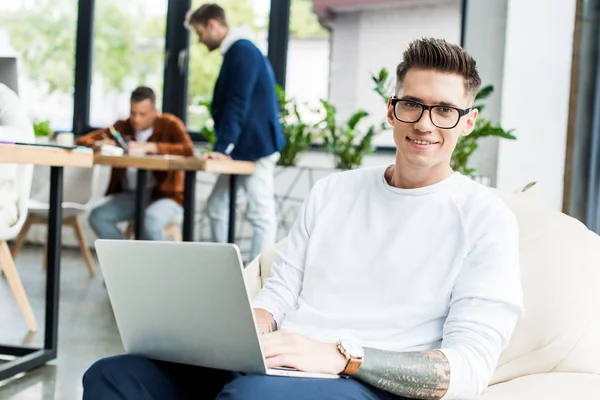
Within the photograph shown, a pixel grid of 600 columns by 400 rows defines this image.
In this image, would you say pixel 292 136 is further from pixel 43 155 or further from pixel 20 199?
pixel 43 155

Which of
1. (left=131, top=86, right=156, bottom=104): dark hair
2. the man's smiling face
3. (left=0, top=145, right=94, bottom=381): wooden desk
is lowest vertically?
(left=0, top=145, right=94, bottom=381): wooden desk

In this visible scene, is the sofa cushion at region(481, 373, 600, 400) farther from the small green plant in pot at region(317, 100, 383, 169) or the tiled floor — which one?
the small green plant in pot at region(317, 100, 383, 169)

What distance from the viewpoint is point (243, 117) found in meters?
4.16

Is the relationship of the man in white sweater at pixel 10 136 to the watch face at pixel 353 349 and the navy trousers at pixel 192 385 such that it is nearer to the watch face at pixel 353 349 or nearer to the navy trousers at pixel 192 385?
the navy trousers at pixel 192 385

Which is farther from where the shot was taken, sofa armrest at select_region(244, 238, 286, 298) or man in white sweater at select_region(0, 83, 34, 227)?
man in white sweater at select_region(0, 83, 34, 227)

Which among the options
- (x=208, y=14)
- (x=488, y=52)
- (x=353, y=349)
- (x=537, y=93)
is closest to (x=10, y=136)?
(x=208, y=14)

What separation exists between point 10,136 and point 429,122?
2057 millimetres

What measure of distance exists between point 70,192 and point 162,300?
13.7 feet

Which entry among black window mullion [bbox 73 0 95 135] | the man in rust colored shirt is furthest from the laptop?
black window mullion [bbox 73 0 95 135]

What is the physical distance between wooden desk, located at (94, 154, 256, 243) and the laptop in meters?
2.37

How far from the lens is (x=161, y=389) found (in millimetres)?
1372

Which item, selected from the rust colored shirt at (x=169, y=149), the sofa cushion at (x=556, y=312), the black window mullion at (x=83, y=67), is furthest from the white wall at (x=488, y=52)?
the sofa cushion at (x=556, y=312)

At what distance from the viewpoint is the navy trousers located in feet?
3.98

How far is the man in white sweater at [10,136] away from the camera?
10.1 ft
